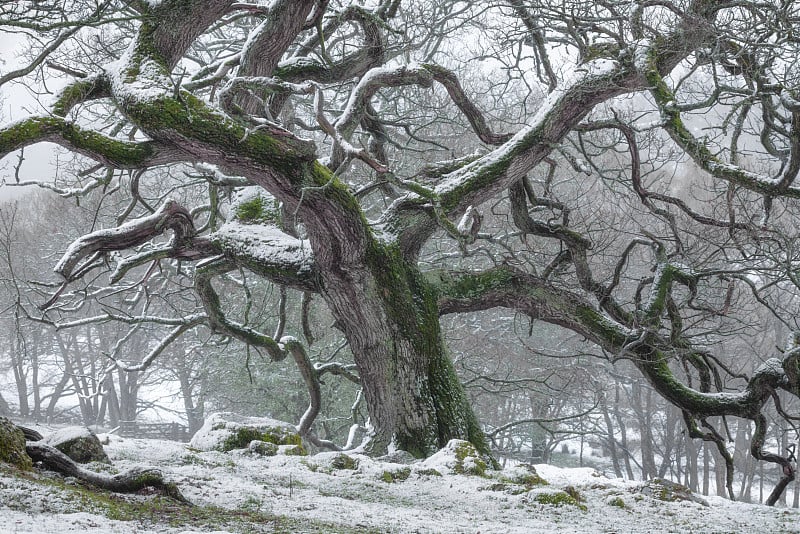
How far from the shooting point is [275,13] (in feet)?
23.8

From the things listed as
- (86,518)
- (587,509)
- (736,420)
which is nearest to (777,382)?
(587,509)

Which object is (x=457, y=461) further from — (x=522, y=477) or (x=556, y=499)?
(x=556, y=499)

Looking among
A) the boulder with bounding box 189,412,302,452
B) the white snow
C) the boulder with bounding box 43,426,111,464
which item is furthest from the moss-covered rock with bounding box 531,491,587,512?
the white snow

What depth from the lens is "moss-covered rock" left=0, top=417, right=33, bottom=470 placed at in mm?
3691

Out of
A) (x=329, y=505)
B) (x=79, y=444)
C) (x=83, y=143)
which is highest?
(x=83, y=143)

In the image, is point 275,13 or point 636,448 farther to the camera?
point 636,448

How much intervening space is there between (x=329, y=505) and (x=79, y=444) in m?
1.79

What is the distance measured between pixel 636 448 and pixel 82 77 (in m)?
25.5

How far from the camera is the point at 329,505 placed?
4270mm

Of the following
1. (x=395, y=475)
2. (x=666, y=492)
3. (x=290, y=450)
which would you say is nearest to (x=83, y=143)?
(x=290, y=450)

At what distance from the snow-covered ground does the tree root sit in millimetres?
107

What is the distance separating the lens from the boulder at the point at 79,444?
4.54 meters

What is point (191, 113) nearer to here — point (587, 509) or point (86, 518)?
point (86, 518)

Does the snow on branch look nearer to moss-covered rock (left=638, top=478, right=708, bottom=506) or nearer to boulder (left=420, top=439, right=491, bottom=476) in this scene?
boulder (left=420, top=439, right=491, bottom=476)
